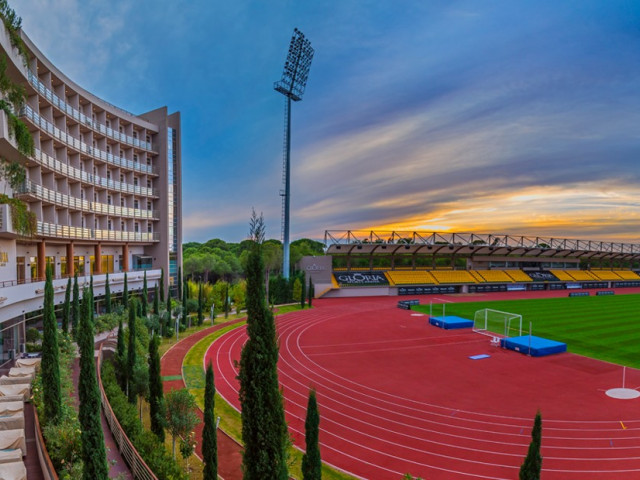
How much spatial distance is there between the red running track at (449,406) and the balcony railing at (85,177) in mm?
20662

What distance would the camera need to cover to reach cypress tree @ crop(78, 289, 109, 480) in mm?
9945

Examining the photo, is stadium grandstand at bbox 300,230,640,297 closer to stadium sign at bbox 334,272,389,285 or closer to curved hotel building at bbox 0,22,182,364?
stadium sign at bbox 334,272,389,285

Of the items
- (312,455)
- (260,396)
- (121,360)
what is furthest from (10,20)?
(121,360)

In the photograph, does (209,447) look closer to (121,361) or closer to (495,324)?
(121,361)

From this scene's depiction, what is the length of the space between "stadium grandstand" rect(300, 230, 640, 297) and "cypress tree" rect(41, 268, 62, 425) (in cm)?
4883

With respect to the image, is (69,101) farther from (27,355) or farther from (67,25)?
(27,355)

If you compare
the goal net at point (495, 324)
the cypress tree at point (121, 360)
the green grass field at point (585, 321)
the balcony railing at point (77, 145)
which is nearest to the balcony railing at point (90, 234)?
the balcony railing at point (77, 145)

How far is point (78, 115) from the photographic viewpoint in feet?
125

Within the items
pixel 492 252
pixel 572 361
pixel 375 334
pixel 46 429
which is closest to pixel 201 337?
pixel 375 334

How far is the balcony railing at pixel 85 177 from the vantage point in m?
30.7

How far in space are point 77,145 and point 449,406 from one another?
40258 mm

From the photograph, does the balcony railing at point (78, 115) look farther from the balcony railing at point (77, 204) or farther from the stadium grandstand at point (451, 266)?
the stadium grandstand at point (451, 266)

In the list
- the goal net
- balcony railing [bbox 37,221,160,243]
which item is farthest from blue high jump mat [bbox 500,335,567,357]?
balcony railing [bbox 37,221,160,243]

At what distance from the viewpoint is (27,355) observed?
925 inches
